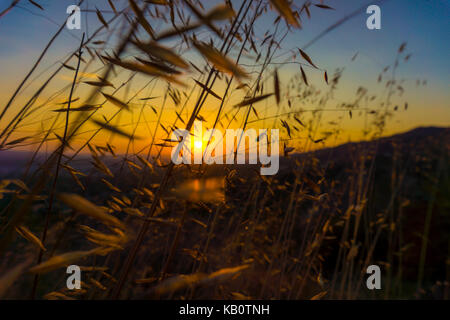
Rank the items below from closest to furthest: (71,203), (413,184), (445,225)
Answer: (71,203) < (445,225) < (413,184)

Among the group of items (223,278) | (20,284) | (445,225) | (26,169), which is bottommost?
(20,284)

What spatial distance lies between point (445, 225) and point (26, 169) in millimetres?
2781
